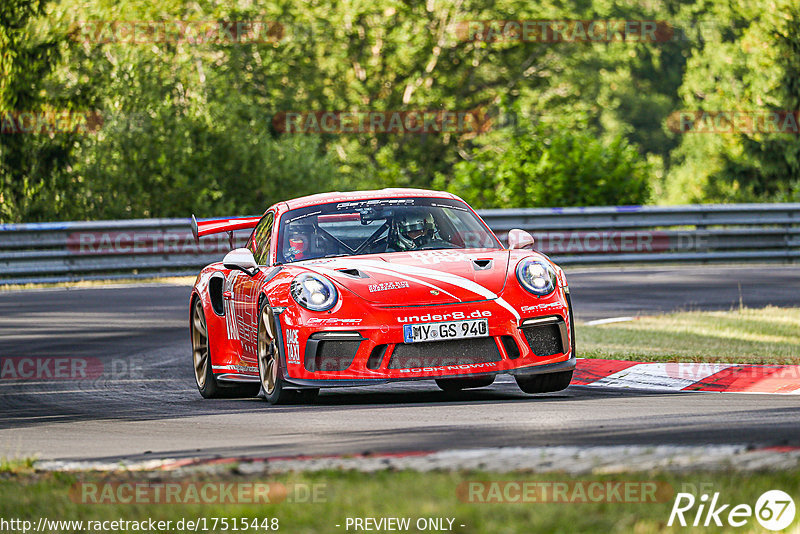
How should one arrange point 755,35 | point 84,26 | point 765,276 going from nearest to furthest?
1. point 765,276
2. point 84,26
3. point 755,35

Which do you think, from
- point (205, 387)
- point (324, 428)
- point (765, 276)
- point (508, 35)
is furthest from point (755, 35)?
point (324, 428)

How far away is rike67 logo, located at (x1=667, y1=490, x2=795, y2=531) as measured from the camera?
4.13 m

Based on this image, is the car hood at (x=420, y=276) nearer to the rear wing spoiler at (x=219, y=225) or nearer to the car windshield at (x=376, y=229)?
the car windshield at (x=376, y=229)

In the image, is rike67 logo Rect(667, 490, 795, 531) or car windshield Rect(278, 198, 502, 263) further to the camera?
car windshield Rect(278, 198, 502, 263)

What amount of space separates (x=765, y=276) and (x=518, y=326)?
12.3m

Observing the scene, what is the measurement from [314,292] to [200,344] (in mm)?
2323

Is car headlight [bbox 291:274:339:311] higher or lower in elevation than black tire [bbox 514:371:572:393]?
higher

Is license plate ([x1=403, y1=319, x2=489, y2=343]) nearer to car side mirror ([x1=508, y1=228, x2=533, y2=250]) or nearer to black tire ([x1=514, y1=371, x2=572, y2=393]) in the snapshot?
black tire ([x1=514, y1=371, x2=572, y2=393])

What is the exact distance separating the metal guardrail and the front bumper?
12.7m

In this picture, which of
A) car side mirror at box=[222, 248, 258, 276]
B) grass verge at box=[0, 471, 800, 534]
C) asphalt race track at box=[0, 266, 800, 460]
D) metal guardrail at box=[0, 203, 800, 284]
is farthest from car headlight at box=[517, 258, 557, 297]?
metal guardrail at box=[0, 203, 800, 284]

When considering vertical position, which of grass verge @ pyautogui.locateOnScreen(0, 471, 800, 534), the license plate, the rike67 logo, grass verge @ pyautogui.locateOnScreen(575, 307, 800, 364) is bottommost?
grass verge @ pyautogui.locateOnScreen(575, 307, 800, 364)

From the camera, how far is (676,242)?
22.4 metres

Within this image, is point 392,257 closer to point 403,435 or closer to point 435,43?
point 403,435

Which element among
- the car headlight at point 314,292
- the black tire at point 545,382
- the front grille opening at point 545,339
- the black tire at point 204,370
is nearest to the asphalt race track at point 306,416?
the black tire at point 545,382
